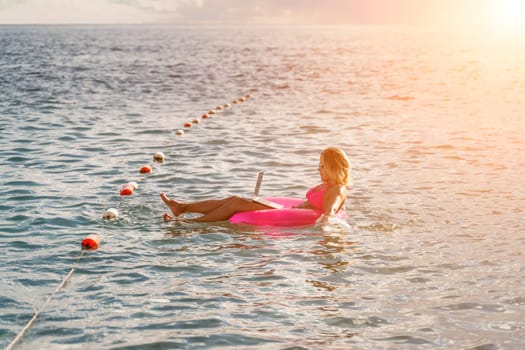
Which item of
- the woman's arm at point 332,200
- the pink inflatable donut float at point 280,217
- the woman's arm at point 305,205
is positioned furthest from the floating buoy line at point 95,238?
the woman's arm at point 332,200

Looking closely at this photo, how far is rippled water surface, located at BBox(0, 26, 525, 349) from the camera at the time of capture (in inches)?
268

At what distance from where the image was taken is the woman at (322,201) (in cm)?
969

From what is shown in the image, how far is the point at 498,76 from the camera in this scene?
38.3 m

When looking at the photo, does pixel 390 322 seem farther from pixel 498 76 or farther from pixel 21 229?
pixel 498 76

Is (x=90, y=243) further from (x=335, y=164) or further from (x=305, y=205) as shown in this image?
(x=335, y=164)

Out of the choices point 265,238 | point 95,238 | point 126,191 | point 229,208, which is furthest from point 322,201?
point 126,191

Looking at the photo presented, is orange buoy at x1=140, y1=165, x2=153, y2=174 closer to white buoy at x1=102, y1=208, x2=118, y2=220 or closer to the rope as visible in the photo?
white buoy at x1=102, y1=208, x2=118, y2=220

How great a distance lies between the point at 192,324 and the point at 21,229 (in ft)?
13.9

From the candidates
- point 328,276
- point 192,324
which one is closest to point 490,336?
point 328,276

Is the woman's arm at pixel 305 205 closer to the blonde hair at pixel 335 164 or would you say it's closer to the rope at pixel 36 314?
the blonde hair at pixel 335 164

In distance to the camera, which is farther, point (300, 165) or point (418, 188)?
point (300, 165)

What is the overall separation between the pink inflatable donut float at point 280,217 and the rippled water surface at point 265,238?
0.13 meters

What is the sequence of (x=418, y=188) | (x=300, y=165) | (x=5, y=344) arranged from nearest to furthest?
1. (x=5, y=344)
2. (x=418, y=188)
3. (x=300, y=165)

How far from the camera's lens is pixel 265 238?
374 inches
